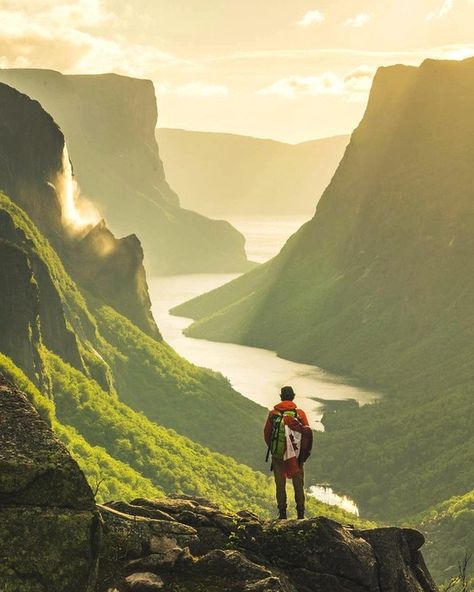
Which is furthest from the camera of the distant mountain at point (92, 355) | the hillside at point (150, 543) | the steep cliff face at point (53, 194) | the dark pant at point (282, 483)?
the steep cliff face at point (53, 194)

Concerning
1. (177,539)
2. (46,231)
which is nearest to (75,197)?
(46,231)

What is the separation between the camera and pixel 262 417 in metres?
190

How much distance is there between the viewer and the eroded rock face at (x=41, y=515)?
1967 centimetres

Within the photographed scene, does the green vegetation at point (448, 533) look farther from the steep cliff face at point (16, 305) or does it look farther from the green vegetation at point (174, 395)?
the steep cliff face at point (16, 305)

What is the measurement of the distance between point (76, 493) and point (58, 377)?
338 feet

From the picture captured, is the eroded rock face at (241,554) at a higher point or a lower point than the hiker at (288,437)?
lower

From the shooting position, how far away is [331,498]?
163 meters

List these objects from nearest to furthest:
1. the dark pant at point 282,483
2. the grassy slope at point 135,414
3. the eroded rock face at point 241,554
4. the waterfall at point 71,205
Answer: the eroded rock face at point 241,554 → the dark pant at point 282,483 → the grassy slope at point 135,414 → the waterfall at point 71,205

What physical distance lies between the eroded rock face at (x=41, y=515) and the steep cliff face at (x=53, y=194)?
14320 cm

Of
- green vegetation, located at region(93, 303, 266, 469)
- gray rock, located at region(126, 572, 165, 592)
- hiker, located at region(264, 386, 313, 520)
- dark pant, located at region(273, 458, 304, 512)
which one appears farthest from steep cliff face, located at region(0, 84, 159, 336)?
gray rock, located at region(126, 572, 165, 592)

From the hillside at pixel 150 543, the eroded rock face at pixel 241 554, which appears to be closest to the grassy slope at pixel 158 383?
the eroded rock face at pixel 241 554

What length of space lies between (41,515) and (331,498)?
148 m

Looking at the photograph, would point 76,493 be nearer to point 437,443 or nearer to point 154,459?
point 154,459

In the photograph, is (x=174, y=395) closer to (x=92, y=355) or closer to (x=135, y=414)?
(x=92, y=355)
